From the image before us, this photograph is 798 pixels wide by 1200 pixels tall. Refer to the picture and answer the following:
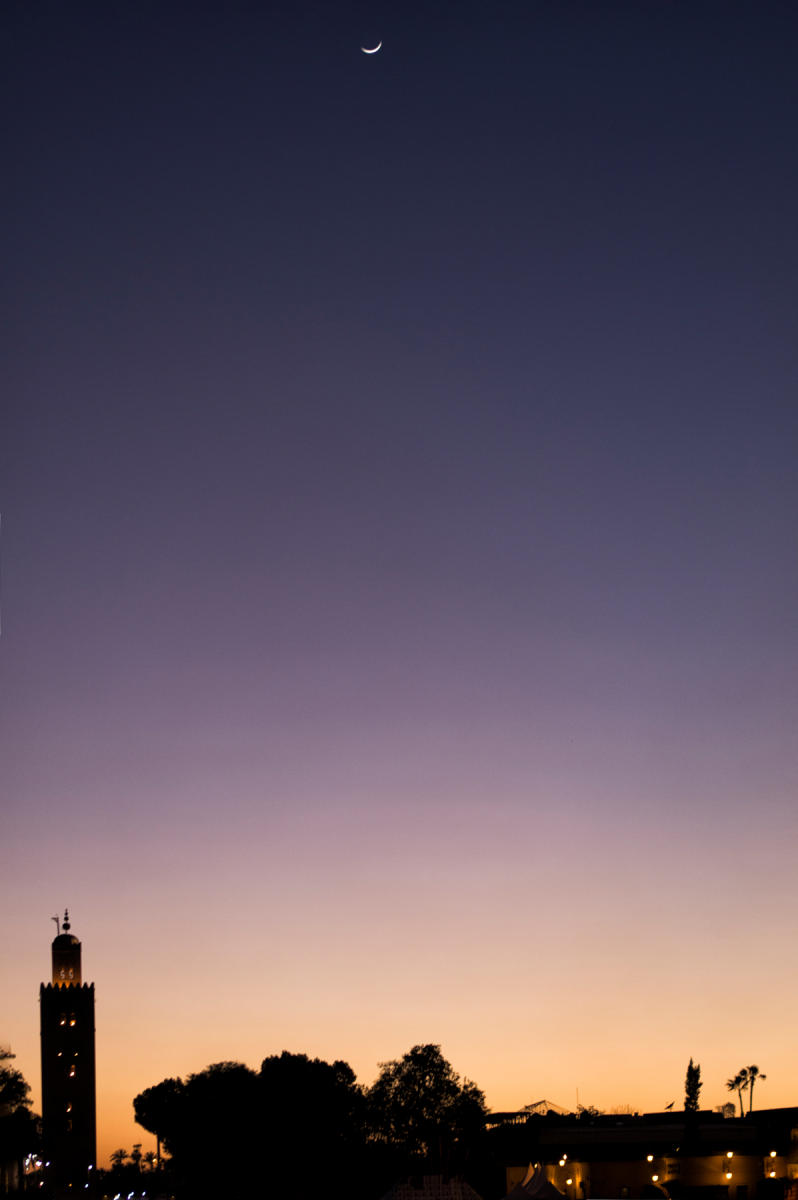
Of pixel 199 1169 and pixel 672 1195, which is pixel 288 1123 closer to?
pixel 199 1169

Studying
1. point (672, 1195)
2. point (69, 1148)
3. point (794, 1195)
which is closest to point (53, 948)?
point (69, 1148)

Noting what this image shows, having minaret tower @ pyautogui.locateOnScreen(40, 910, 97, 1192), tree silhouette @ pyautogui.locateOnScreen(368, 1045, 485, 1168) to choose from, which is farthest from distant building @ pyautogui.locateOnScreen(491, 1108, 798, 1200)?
minaret tower @ pyautogui.locateOnScreen(40, 910, 97, 1192)

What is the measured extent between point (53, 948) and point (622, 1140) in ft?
237

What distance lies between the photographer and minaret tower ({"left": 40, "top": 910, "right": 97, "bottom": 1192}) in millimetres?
136500

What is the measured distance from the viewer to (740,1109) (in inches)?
6427

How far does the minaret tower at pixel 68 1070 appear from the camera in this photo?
13650cm

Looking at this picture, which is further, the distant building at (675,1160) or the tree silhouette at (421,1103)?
the tree silhouette at (421,1103)

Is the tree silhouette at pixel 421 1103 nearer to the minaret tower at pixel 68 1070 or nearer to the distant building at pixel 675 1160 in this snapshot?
the distant building at pixel 675 1160

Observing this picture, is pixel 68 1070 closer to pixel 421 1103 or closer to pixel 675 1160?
pixel 421 1103

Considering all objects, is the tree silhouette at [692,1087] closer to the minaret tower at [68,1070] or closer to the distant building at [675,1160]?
the distant building at [675,1160]

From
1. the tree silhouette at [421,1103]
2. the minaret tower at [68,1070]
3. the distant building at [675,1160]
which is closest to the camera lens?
the distant building at [675,1160]

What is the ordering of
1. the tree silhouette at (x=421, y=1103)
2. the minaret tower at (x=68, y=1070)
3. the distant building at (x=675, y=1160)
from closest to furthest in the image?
the distant building at (x=675, y=1160) < the tree silhouette at (x=421, y=1103) < the minaret tower at (x=68, y=1070)

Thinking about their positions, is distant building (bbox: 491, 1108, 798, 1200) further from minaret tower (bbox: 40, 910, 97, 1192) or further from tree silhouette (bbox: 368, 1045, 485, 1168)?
minaret tower (bbox: 40, 910, 97, 1192)

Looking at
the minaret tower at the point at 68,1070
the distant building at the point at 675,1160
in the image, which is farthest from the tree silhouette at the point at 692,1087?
the minaret tower at the point at 68,1070
